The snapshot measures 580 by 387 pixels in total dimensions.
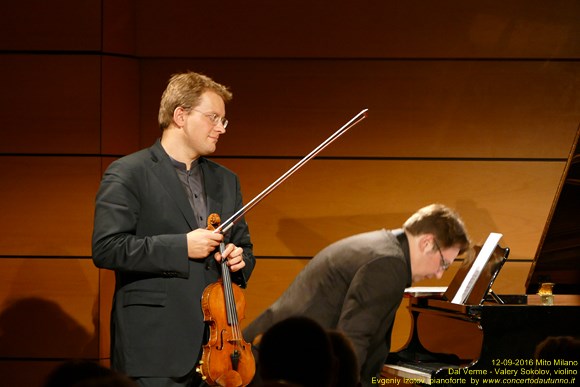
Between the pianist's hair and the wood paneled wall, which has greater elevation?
the wood paneled wall

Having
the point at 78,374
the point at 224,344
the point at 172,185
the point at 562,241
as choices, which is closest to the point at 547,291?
the point at 562,241

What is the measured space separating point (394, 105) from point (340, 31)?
0.44 m

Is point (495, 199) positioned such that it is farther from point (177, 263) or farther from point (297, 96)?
point (177, 263)

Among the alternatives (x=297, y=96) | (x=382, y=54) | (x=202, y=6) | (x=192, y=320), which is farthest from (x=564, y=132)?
(x=192, y=320)

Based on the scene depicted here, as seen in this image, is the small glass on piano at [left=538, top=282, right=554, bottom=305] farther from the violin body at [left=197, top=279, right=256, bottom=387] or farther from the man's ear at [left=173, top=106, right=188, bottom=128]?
the man's ear at [left=173, top=106, right=188, bottom=128]

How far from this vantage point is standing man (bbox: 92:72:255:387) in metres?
2.75

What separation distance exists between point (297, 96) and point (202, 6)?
2.07 feet

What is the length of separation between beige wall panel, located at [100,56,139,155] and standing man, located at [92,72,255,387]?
3.47ft

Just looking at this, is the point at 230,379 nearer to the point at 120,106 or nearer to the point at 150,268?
the point at 150,268

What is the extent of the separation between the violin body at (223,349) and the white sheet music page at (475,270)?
86cm

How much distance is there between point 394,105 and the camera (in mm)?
4203

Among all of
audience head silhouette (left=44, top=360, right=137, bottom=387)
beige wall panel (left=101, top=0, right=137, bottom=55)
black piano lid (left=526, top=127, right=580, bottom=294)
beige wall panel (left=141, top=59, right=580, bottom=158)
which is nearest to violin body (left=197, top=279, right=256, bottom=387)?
audience head silhouette (left=44, top=360, right=137, bottom=387)

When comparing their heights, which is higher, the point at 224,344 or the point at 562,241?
the point at 562,241

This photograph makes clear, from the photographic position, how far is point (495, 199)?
4.20 m
